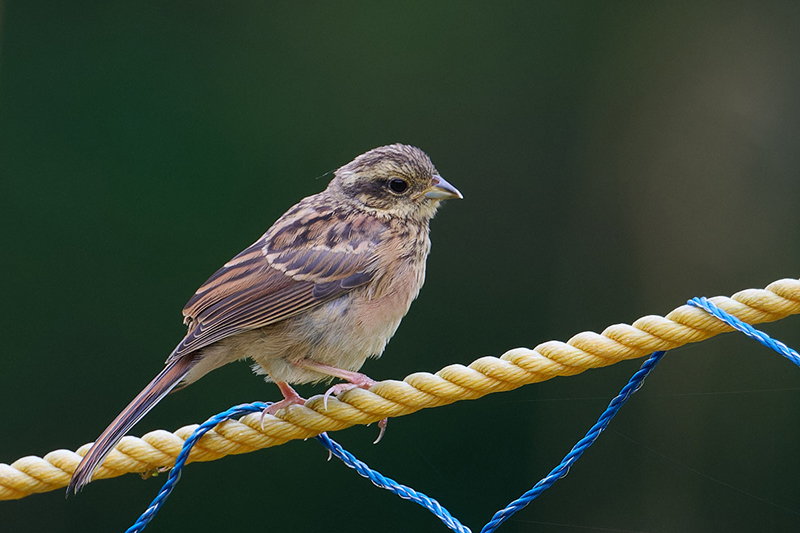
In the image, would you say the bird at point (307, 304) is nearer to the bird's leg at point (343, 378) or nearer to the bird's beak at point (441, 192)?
the bird's leg at point (343, 378)

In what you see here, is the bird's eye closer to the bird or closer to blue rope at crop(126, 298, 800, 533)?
the bird

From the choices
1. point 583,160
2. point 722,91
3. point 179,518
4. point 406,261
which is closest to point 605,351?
point 406,261

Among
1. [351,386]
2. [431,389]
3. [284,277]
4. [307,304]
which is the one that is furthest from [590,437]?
[284,277]

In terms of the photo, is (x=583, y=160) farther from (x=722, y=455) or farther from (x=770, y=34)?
(x=722, y=455)

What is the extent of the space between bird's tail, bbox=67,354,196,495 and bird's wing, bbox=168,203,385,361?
0.24 ft

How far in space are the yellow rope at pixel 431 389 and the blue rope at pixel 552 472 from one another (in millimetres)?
67

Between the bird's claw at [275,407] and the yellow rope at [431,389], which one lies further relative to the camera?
the bird's claw at [275,407]

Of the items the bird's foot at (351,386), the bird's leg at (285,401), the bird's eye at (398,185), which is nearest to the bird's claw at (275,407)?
the bird's leg at (285,401)

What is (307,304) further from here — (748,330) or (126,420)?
(748,330)

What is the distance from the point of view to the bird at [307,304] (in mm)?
3787

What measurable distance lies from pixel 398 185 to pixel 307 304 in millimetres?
856

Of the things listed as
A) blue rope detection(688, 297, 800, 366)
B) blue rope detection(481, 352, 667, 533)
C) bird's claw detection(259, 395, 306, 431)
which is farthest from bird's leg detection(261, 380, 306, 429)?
blue rope detection(688, 297, 800, 366)

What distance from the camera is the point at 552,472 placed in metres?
2.97

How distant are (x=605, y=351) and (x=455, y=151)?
4.94 m
